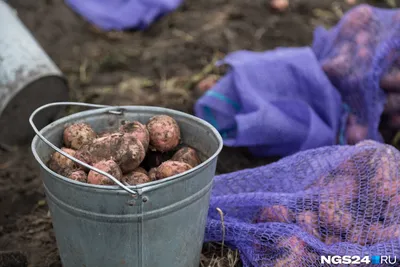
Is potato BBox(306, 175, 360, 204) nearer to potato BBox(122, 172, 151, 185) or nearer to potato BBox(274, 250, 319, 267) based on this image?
potato BBox(274, 250, 319, 267)

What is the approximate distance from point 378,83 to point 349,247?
1.24 metres

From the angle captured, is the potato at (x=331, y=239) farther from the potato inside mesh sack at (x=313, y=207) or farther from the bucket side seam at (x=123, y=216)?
the bucket side seam at (x=123, y=216)

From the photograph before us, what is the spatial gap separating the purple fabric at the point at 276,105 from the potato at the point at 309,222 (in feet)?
2.60

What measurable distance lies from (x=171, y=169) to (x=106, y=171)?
0.72 ft

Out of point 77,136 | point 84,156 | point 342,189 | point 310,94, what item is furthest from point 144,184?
point 310,94

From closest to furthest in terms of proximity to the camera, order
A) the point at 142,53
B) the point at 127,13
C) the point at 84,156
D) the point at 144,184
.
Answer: the point at 144,184 → the point at 84,156 → the point at 142,53 → the point at 127,13

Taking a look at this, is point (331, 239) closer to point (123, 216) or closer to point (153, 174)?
point (153, 174)

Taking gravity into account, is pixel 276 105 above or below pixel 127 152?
below

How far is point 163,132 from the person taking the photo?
1.83 m

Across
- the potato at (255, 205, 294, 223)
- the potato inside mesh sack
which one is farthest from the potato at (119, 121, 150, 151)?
the potato at (255, 205, 294, 223)

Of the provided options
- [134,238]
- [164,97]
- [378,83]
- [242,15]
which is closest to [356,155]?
[378,83]

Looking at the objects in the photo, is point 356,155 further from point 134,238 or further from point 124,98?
point 124,98

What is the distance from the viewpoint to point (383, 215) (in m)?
1.94

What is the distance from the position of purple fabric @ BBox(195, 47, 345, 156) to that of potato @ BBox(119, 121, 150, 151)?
980 mm
